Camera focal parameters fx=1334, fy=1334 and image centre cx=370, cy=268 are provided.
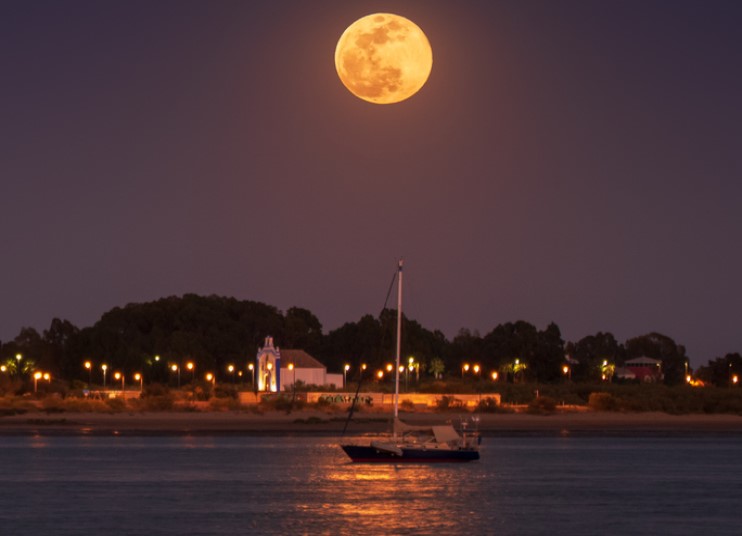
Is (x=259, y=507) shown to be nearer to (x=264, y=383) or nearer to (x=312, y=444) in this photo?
(x=312, y=444)

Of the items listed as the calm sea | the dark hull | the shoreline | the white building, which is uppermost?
the white building

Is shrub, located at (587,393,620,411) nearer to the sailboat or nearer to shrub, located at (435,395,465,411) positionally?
shrub, located at (435,395,465,411)

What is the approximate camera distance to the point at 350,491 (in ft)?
178

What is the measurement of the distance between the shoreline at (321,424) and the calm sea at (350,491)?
1038cm

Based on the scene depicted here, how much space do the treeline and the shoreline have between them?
105 ft

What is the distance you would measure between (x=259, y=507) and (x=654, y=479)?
802 inches

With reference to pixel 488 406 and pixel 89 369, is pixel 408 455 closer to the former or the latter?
pixel 488 406

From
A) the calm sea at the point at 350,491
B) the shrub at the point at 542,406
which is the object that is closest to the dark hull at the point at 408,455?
the calm sea at the point at 350,491

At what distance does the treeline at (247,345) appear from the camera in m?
137

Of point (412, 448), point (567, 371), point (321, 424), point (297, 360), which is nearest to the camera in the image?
point (412, 448)

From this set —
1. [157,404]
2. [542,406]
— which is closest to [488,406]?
[542,406]

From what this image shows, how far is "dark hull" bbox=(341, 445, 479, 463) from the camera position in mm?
62000

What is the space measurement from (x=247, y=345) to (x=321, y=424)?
184ft

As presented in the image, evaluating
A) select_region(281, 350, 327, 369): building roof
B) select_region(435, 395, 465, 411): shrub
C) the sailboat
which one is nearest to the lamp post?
select_region(281, 350, 327, 369): building roof
